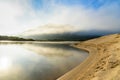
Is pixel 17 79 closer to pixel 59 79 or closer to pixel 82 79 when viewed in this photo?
pixel 59 79

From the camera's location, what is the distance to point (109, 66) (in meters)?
14.1

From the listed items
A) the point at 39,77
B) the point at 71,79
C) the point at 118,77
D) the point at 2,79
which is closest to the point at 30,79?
the point at 39,77

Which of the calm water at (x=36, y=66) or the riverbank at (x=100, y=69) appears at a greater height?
the riverbank at (x=100, y=69)

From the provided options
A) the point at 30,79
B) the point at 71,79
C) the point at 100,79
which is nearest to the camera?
the point at 100,79

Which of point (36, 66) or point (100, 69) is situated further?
point (36, 66)

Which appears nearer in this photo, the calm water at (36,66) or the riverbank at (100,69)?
the riverbank at (100,69)

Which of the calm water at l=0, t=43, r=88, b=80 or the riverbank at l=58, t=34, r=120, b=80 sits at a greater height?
the riverbank at l=58, t=34, r=120, b=80

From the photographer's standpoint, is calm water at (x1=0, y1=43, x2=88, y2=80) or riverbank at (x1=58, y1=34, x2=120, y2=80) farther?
calm water at (x1=0, y1=43, x2=88, y2=80)

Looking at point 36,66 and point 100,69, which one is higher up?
point 100,69

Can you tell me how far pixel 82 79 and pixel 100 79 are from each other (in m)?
2.39

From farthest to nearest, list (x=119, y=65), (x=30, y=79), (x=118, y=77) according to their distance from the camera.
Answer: (x=30, y=79)
(x=119, y=65)
(x=118, y=77)

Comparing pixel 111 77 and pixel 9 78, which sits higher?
pixel 111 77

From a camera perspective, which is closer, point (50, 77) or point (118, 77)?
point (118, 77)

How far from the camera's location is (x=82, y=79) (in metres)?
13.8
